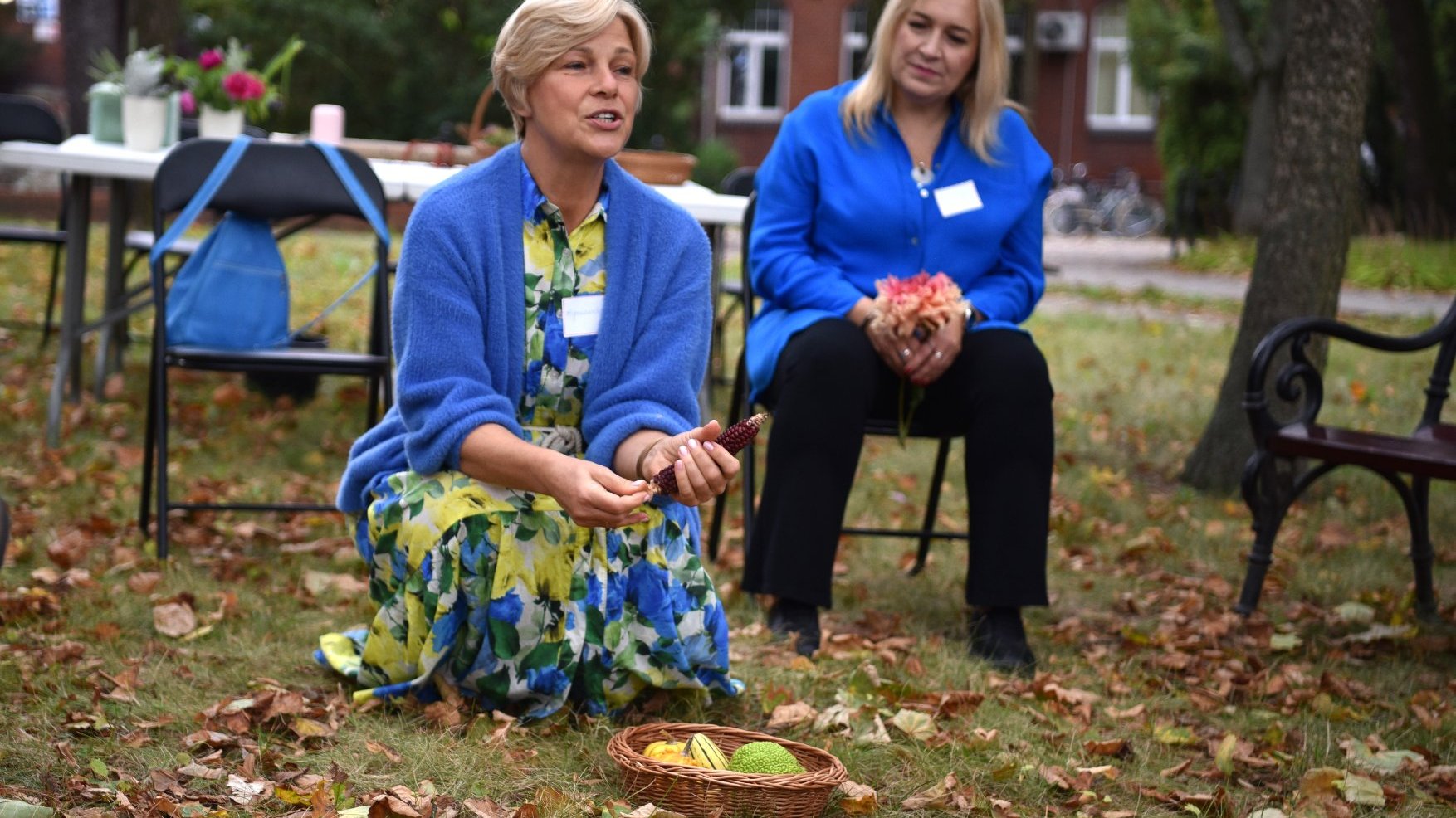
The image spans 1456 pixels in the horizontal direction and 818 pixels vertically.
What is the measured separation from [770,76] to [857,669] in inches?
1149

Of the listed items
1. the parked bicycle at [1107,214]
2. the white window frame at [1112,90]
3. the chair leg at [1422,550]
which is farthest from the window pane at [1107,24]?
the chair leg at [1422,550]

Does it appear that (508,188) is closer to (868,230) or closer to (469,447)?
(469,447)

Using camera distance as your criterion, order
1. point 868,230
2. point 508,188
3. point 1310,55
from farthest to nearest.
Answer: point 1310,55, point 868,230, point 508,188

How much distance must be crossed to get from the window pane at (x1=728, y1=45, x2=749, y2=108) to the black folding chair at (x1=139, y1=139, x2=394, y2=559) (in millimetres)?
27289

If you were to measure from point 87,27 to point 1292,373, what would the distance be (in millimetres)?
14675

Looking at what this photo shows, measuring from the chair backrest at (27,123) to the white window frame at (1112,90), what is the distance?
27820mm

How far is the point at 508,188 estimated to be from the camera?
2920mm

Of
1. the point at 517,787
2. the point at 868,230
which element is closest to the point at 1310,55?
the point at 868,230

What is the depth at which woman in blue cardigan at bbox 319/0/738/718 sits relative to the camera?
2811mm

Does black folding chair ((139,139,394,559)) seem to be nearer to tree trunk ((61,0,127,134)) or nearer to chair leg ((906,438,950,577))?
chair leg ((906,438,950,577))

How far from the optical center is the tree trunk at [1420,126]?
16516 millimetres

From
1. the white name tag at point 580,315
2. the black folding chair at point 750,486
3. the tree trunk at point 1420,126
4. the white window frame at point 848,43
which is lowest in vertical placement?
the black folding chair at point 750,486

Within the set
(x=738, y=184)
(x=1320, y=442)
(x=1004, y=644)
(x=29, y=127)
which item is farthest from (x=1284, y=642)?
(x=29, y=127)

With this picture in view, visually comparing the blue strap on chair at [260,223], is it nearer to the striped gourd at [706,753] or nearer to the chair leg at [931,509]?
Result: the chair leg at [931,509]
